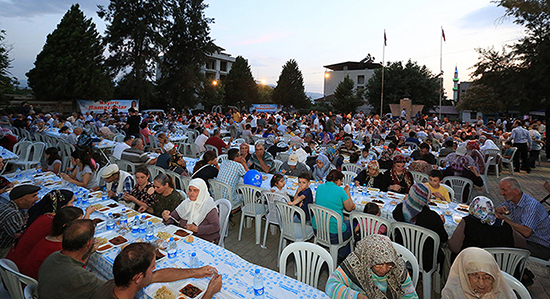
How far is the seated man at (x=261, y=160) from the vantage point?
6602 millimetres

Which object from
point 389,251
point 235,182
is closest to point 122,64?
point 235,182

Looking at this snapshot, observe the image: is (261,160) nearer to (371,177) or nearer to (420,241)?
(371,177)

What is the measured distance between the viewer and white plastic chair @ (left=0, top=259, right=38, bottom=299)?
A: 2.28 meters

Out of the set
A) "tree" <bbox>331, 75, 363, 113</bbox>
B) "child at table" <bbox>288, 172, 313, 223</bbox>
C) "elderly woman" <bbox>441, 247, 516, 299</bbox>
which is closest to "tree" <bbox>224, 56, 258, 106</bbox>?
"tree" <bbox>331, 75, 363, 113</bbox>

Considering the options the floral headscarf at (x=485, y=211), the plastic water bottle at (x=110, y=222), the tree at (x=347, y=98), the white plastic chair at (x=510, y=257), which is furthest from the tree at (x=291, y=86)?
the white plastic chair at (x=510, y=257)

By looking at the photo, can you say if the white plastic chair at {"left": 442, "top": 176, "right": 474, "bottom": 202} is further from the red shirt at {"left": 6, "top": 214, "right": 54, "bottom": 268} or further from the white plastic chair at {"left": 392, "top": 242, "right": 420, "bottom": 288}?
the red shirt at {"left": 6, "top": 214, "right": 54, "bottom": 268}

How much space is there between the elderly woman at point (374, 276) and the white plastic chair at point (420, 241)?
1056 mm

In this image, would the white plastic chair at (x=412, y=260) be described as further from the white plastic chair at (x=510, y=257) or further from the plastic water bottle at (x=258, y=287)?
the plastic water bottle at (x=258, y=287)

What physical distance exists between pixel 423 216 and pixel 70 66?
92.5 feet

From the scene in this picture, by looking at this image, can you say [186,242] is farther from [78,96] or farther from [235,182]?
[78,96]

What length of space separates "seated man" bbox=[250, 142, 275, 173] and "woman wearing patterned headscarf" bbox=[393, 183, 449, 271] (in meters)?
3.50

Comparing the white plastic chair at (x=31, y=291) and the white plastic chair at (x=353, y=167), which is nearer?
the white plastic chair at (x=31, y=291)

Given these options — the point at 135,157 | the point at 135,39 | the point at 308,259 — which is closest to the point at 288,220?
the point at 308,259

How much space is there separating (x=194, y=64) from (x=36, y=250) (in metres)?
32.9
